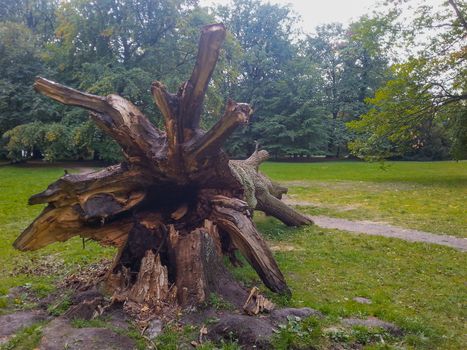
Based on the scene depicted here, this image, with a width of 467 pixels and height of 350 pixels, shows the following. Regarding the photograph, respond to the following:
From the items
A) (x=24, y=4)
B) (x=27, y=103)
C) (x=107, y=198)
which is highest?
(x=24, y=4)

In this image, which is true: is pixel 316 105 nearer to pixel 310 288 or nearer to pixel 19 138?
pixel 19 138

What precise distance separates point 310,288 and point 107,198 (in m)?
2.79

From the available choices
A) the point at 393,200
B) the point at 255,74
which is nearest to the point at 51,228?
the point at 393,200

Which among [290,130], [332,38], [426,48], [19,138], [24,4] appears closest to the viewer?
[426,48]

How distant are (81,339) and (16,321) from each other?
0.99 m

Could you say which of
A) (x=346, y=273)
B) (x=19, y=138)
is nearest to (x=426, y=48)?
(x=346, y=273)

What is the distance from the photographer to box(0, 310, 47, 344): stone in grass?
4.09 meters

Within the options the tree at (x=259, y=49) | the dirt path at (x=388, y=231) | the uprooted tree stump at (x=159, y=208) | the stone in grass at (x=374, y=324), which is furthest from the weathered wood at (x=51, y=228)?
the tree at (x=259, y=49)

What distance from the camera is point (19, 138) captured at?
74.8ft

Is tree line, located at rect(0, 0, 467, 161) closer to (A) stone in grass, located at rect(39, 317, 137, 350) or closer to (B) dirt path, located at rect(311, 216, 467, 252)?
(B) dirt path, located at rect(311, 216, 467, 252)

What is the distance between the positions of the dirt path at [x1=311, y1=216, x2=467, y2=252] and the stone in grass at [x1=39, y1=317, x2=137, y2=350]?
6361 millimetres

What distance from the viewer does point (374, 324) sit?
14.9ft

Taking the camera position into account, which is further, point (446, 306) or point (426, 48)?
point (426, 48)

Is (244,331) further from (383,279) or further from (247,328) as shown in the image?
(383,279)
